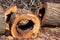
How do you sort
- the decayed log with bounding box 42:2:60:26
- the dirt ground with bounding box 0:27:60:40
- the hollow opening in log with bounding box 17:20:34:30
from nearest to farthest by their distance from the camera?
the dirt ground with bounding box 0:27:60:40, the hollow opening in log with bounding box 17:20:34:30, the decayed log with bounding box 42:2:60:26

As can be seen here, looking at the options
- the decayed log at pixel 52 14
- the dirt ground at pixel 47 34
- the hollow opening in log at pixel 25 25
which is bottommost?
the dirt ground at pixel 47 34

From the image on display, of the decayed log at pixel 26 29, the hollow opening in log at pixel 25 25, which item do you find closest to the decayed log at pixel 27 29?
the decayed log at pixel 26 29

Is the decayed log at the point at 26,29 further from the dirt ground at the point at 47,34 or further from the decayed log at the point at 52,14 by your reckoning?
the decayed log at the point at 52,14

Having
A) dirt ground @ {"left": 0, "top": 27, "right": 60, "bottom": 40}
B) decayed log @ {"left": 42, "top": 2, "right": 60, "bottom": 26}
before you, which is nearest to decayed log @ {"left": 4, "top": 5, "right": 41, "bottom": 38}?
dirt ground @ {"left": 0, "top": 27, "right": 60, "bottom": 40}

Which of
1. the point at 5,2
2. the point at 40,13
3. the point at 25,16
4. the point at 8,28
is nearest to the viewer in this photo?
the point at 25,16

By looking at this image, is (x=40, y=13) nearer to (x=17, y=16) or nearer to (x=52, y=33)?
(x=52, y=33)

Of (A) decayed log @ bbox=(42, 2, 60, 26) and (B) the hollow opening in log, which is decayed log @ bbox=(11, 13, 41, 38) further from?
(A) decayed log @ bbox=(42, 2, 60, 26)

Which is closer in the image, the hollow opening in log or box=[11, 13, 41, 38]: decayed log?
box=[11, 13, 41, 38]: decayed log

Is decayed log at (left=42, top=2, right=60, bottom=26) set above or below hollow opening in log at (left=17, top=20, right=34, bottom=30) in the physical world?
above

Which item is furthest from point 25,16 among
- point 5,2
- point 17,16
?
point 5,2

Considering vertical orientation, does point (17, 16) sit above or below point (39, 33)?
above

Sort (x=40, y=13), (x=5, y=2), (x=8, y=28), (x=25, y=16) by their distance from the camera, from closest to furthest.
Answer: (x=25, y=16) < (x=8, y=28) < (x=40, y=13) < (x=5, y=2)
